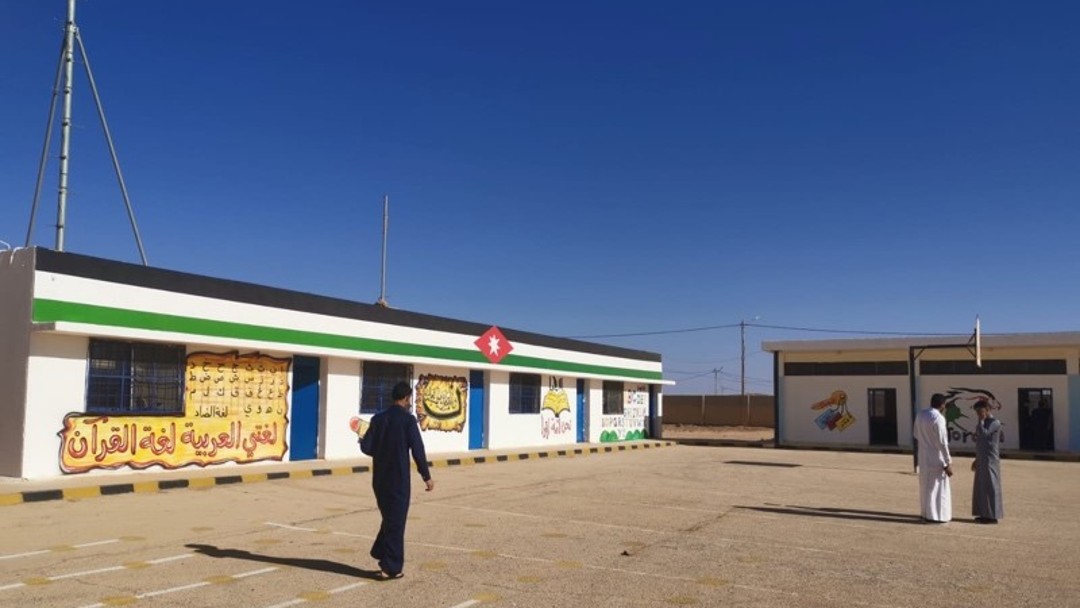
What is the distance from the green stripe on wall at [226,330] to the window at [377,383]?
1.55ft

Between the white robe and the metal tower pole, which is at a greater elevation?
the metal tower pole

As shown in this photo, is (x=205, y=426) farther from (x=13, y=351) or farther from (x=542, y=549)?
(x=542, y=549)

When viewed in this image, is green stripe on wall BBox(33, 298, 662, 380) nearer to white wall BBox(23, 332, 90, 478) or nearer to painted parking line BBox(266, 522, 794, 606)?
white wall BBox(23, 332, 90, 478)

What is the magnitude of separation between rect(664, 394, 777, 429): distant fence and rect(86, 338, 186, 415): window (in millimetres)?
41567

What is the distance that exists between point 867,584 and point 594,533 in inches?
138

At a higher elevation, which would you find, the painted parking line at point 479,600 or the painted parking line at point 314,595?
the painted parking line at point 314,595

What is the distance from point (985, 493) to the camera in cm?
1221

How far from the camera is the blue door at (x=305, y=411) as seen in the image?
65.7 ft

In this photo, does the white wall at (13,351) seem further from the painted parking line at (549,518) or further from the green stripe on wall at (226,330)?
the painted parking line at (549,518)

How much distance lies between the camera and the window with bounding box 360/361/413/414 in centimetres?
2212

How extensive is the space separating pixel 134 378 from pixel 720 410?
141 feet

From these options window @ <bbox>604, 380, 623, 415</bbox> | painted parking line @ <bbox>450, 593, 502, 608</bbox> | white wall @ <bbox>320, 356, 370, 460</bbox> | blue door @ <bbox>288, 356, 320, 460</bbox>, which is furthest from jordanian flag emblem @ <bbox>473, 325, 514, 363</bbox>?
painted parking line @ <bbox>450, 593, 502, 608</bbox>

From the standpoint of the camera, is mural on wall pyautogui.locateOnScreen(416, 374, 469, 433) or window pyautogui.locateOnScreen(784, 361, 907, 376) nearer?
mural on wall pyautogui.locateOnScreen(416, 374, 469, 433)

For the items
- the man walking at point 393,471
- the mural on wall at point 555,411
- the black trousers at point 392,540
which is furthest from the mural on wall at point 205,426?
the mural on wall at point 555,411
